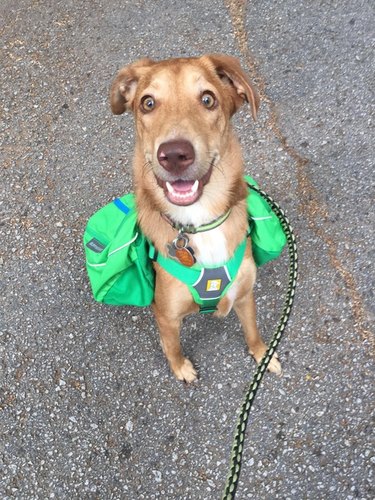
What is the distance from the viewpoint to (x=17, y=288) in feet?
12.6

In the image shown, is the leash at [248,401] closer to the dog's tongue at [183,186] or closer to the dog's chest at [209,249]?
the dog's chest at [209,249]

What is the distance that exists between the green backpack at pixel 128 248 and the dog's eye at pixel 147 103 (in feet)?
1.87

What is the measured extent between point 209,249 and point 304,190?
1457 millimetres

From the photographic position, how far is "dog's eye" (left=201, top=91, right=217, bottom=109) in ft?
8.49

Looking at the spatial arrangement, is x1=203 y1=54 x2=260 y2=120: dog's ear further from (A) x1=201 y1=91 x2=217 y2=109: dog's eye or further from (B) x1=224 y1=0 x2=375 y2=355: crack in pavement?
(B) x1=224 y1=0 x2=375 y2=355: crack in pavement

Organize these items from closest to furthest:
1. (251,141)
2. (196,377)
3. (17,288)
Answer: (196,377)
(17,288)
(251,141)

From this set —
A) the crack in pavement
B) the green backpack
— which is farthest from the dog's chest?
the crack in pavement

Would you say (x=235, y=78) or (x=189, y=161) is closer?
(x=189, y=161)

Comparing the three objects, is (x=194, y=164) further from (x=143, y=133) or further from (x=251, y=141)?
(x=251, y=141)

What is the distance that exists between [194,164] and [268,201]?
0.91 m

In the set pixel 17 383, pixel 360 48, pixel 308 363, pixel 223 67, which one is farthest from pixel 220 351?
pixel 360 48

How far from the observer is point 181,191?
2.47 meters

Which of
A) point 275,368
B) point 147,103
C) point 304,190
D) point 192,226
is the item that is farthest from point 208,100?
point 275,368

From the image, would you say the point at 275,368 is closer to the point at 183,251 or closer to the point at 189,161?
the point at 183,251
